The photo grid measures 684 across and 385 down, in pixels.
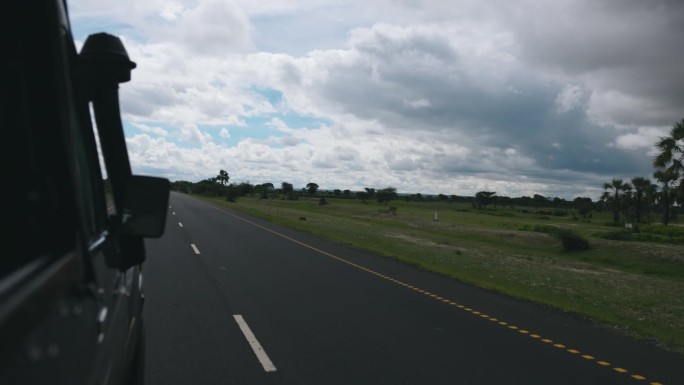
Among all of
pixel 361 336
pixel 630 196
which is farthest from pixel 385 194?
pixel 361 336

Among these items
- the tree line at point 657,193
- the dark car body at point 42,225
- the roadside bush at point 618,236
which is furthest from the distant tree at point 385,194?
the dark car body at point 42,225

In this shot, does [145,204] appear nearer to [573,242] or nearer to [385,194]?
[573,242]

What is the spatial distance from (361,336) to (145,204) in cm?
556

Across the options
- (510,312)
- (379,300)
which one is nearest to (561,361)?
(510,312)

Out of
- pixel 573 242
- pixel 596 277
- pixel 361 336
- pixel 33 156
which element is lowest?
pixel 596 277

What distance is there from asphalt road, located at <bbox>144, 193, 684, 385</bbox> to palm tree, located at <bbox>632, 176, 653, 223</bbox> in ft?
177

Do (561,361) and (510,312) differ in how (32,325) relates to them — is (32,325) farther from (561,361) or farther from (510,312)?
(510,312)

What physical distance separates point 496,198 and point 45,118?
13184cm

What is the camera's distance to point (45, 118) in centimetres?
153

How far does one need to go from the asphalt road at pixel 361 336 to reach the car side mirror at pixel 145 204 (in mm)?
3444

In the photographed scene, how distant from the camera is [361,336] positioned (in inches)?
300

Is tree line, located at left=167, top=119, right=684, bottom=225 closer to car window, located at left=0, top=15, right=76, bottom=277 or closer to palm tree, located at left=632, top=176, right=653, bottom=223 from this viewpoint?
palm tree, located at left=632, top=176, right=653, bottom=223

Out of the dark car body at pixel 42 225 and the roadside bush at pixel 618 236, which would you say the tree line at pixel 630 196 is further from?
the dark car body at pixel 42 225

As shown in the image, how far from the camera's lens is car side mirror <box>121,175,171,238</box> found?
99.0 inches
